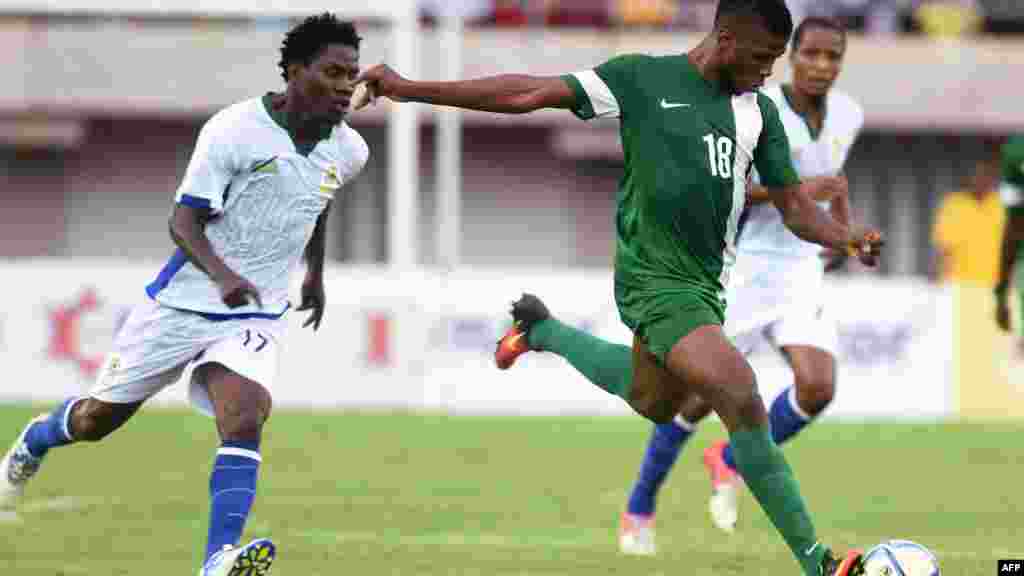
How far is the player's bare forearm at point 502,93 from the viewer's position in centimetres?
780

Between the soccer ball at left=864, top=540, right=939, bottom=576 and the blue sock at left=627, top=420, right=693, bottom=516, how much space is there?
303cm

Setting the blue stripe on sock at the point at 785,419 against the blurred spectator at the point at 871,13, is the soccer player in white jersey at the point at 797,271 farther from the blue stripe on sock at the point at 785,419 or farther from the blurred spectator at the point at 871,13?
the blurred spectator at the point at 871,13

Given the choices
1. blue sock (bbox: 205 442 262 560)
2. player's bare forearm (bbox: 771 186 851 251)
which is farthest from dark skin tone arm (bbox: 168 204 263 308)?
player's bare forearm (bbox: 771 186 851 251)

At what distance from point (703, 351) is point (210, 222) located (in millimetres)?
2140

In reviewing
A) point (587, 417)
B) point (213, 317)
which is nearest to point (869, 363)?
point (587, 417)

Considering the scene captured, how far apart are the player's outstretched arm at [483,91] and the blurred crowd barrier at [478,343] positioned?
1259 centimetres

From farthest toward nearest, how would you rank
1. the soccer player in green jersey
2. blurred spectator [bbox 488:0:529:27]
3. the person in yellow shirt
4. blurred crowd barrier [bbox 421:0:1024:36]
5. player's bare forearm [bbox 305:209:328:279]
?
blurred spectator [bbox 488:0:529:27] → blurred crowd barrier [bbox 421:0:1024:36] → the person in yellow shirt → player's bare forearm [bbox 305:209:328:279] → the soccer player in green jersey

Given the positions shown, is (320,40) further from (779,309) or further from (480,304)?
(480,304)

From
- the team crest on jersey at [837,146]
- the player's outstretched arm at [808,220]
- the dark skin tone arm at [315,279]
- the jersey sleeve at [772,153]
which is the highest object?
the jersey sleeve at [772,153]

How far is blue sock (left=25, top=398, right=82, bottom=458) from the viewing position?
962cm

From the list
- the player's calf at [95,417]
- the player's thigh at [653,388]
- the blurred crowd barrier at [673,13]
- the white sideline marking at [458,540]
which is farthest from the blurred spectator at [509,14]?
the player's thigh at [653,388]

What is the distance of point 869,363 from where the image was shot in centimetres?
2086

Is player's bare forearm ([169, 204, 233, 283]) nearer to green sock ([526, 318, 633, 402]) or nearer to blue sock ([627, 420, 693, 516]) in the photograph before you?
green sock ([526, 318, 633, 402])

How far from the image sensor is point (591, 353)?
31.6 feet
